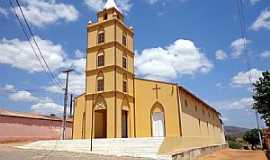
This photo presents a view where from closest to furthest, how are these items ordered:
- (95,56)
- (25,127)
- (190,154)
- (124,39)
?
1. (190,154)
2. (95,56)
3. (124,39)
4. (25,127)

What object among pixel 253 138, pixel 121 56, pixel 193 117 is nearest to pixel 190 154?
pixel 193 117

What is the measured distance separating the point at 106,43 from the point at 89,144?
10.5 metres

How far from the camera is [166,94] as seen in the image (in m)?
25.2

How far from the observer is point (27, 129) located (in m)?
31.9

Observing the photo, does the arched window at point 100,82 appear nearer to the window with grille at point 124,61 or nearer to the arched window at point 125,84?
the arched window at point 125,84

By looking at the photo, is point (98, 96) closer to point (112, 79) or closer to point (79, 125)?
point (112, 79)

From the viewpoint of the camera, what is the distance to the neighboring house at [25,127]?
29406mm

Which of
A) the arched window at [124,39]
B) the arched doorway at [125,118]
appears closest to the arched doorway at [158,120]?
the arched doorway at [125,118]

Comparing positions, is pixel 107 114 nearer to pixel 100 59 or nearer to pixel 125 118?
pixel 125 118

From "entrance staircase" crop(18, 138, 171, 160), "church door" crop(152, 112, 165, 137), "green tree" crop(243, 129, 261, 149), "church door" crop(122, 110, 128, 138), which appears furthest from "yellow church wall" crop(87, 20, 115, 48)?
"green tree" crop(243, 129, 261, 149)

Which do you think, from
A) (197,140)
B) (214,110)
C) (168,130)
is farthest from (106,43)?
(214,110)

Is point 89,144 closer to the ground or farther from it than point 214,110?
closer to the ground

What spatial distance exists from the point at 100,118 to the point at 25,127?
10.3 m

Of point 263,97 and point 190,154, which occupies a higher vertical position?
point 263,97
